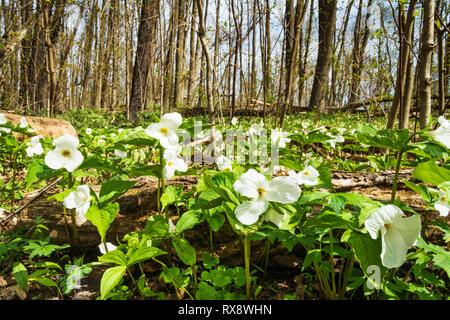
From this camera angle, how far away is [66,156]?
118cm

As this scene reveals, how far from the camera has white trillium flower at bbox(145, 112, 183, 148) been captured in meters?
1.04

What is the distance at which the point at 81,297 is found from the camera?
130cm

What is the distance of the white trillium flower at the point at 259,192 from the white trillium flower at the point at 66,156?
821 millimetres

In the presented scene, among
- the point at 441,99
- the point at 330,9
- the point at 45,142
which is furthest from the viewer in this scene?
the point at 330,9

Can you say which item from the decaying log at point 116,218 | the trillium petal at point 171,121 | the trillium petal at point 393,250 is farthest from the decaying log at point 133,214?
the trillium petal at point 393,250

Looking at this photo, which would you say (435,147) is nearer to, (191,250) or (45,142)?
(191,250)

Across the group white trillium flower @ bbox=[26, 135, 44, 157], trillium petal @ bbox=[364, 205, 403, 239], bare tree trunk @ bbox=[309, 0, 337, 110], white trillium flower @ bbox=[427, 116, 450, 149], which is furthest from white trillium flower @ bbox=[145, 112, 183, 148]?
bare tree trunk @ bbox=[309, 0, 337, 110]

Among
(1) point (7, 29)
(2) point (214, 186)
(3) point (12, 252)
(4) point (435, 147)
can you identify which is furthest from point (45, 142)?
(1) point (7, 29)

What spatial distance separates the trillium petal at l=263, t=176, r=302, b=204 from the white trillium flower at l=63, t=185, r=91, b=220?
0.74 meters

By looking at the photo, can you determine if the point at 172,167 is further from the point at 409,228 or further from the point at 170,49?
the point at 170,49

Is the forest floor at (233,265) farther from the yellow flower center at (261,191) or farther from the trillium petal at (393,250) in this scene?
the yellow flower center at (261,191)

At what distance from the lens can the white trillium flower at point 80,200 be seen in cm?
104

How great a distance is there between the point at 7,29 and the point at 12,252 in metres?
6.20

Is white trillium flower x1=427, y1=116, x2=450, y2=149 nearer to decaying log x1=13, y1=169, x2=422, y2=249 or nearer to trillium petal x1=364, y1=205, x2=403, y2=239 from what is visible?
trillium petal x1=364, y1=205, x2=403, y2=239
